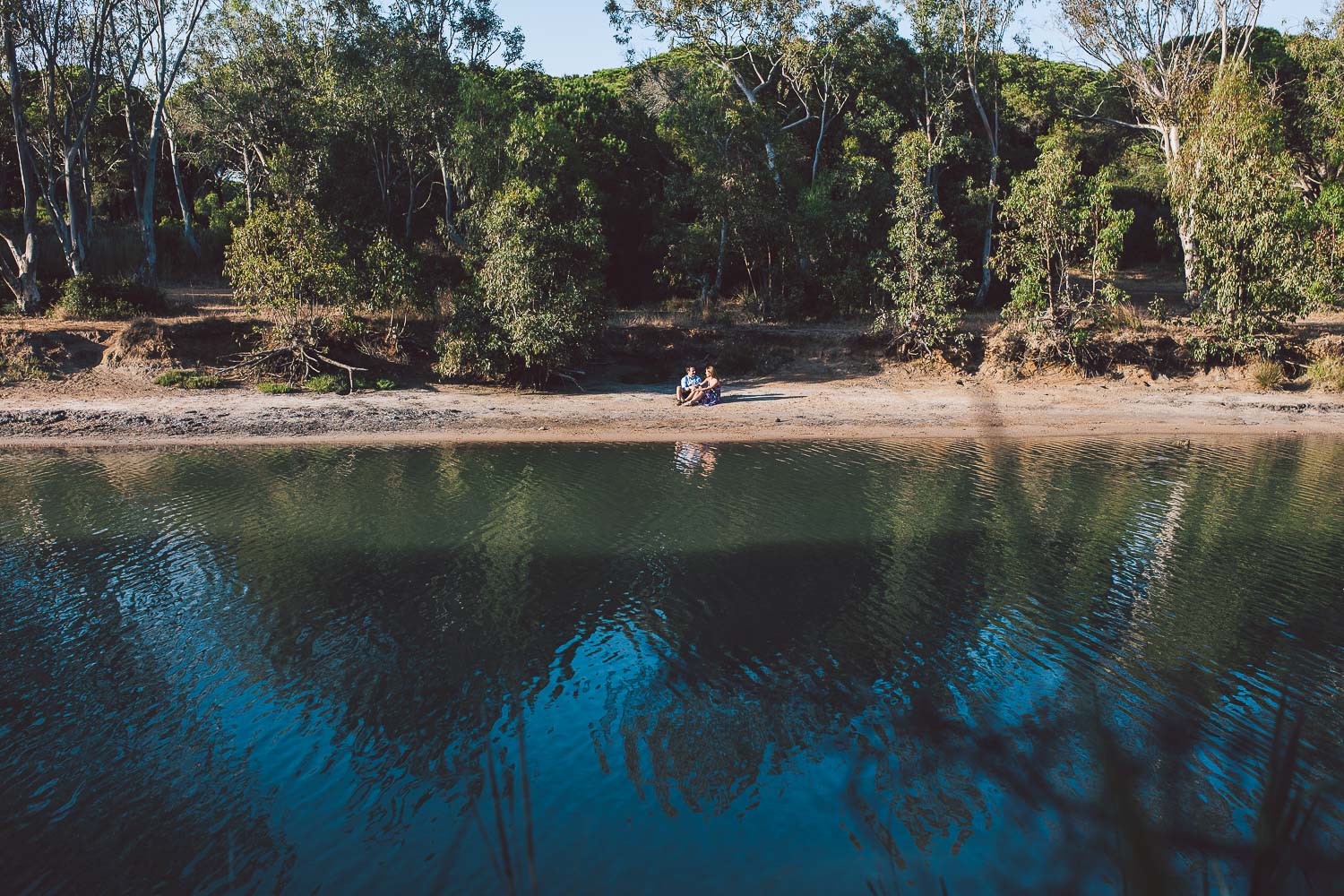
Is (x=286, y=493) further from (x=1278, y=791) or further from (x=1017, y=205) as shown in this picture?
(x=1017, y=205)

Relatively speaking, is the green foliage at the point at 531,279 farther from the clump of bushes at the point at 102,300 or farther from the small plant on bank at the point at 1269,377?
the small plant on bank at the point at 1269,377

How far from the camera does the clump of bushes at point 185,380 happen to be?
27.9 m

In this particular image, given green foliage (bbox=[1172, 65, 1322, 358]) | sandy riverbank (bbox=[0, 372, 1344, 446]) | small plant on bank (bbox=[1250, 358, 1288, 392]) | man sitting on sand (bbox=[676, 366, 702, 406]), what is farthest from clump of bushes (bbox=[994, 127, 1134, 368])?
man sitting on sand (bbox=[676, 366, 702, 406])

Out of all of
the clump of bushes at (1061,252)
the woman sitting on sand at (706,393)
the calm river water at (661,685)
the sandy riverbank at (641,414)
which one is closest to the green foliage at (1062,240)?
the clump of bushes at (1061,252)

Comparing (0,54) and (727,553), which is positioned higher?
(0,54)

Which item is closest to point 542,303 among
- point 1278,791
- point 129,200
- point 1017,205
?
point 1017,205

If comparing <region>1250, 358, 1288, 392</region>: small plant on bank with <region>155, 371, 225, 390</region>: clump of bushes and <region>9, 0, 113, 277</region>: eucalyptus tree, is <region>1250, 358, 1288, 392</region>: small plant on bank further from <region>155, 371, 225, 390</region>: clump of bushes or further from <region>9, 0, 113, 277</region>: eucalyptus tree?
<region>9, 0, 113, 277</region>: eucalyptus tree

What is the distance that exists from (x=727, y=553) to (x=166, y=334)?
21842 mm

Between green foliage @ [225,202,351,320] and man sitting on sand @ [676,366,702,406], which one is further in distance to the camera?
man sitting on sand @ [676,366,702,406]

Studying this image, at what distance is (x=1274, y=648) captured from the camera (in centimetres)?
1181

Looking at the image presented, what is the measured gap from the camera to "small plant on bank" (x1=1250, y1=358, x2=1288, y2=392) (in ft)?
99.8

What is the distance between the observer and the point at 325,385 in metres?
28.7

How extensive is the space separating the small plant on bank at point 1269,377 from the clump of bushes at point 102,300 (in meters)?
36.5

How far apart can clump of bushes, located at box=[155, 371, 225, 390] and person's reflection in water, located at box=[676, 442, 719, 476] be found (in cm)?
1444
